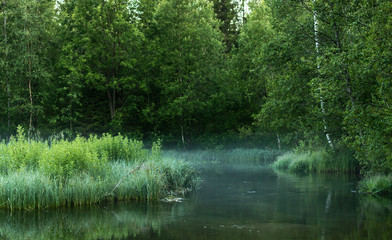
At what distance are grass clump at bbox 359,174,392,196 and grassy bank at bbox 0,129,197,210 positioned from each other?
21.3 feet

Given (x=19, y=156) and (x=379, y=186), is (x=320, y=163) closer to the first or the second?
(x=379, y=186)

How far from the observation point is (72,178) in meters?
12.7

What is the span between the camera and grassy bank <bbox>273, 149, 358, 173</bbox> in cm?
2131

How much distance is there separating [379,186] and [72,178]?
33.9 feet

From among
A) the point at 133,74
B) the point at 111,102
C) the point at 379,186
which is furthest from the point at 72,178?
the point at 133,74

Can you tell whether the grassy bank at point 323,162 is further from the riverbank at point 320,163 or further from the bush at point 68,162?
the bush at point 68,162

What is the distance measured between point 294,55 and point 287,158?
23.8ft

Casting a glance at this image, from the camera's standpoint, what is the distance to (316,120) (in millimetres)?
20000

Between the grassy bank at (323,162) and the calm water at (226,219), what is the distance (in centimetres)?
601

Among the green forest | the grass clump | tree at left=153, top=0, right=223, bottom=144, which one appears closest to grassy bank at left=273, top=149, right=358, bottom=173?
the green forest

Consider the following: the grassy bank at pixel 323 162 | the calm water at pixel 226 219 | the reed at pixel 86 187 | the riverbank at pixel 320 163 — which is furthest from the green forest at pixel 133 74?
the reed at pixel 86 187

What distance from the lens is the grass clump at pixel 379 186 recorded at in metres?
15.0

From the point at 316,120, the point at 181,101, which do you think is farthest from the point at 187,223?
the point at 181,101

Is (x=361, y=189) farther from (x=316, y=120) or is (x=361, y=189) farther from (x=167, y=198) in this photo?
(x=167, y=198)
